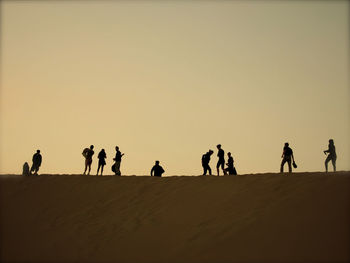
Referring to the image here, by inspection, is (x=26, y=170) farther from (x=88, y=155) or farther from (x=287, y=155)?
(x=287, y=155)

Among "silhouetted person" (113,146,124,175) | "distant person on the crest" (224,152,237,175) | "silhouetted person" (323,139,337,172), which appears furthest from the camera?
"silhouetted person" (113,146,124,175)

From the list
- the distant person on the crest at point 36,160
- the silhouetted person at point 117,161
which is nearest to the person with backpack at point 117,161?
the silhouetted person at point 117,161

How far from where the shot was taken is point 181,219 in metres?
17.4

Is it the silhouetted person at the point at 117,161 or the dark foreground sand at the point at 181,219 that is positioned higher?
the silhouetted person at the point at 117,161

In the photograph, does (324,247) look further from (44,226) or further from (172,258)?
(44,226)

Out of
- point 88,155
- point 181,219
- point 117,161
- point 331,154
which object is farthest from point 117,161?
point 331,154

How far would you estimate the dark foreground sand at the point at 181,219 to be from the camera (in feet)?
46.4

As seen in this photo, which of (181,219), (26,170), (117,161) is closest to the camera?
(181,219)

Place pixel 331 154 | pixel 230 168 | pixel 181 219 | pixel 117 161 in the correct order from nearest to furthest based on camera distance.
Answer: pixel 181 219 → pixel 331 154 → pixel 230 168 → pixel 117 161

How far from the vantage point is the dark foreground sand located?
1416 cm

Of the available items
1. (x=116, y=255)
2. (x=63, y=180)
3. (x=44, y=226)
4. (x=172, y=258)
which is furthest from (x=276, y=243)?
(x=63, y=180)

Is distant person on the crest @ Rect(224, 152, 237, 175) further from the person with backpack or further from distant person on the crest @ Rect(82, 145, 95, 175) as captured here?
distant person on the crest @ Rect(82, 145, 95, 175)

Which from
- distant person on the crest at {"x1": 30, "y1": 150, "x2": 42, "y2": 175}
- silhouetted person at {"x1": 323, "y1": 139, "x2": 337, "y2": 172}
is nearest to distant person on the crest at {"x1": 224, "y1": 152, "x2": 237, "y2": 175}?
silhouetted person at {"x1": 323, "y1": 139, "x2": 337, "y2": 172}

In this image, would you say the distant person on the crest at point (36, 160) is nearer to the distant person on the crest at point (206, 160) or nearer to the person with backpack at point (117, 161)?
the person with backpack at point (117, 161)
